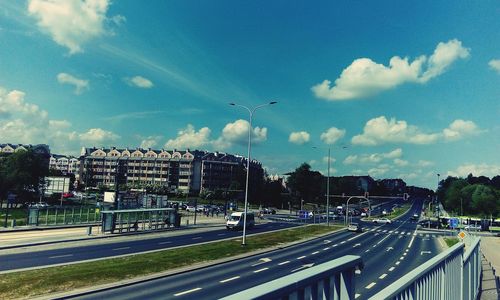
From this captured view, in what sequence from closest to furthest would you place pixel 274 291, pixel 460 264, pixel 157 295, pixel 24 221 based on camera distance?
pixel 274 291, pixel 460 264, pixel 157 295, pixel 24 221

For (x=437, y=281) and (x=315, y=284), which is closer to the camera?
(x=315, y=284)

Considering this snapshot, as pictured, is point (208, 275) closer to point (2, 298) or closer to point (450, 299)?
point (2, 298)

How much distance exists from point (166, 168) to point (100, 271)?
5615 inches

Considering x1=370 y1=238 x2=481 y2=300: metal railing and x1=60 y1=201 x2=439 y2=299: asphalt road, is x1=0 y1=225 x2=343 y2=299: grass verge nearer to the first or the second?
x1=60 y1=201 x2=439 y2=299: asphalt road

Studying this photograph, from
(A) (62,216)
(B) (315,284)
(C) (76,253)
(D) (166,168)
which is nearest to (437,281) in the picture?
(B) (315,284)

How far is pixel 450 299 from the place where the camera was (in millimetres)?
5438

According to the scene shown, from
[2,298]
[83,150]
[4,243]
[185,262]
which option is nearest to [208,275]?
[185,262]

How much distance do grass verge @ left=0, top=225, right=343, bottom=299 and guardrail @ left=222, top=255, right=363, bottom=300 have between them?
1529 cm

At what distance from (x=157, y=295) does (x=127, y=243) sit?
18930 millimetres

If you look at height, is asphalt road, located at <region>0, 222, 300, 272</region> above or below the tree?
below

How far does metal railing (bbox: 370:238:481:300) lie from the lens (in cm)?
313

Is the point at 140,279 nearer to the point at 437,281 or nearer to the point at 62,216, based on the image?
the point at 437,281

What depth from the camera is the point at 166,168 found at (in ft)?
523

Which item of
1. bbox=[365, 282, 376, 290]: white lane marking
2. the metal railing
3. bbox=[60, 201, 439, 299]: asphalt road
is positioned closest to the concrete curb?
bbox=[60, 201, 439, 299]: asphalt road
